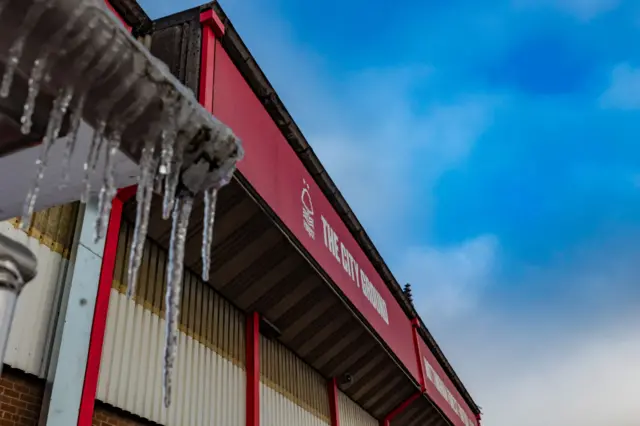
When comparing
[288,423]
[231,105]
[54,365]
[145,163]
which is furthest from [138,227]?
[288,423]

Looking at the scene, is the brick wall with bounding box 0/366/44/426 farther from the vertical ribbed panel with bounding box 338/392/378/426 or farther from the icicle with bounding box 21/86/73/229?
the vertical ribbed panel with bounding box 338/392/378/426

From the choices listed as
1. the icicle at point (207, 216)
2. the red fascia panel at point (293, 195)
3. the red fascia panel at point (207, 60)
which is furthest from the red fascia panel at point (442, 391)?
the icicle at point (207, 216)

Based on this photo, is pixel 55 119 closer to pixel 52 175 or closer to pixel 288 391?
pixel 52 175

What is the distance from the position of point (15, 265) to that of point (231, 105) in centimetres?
504

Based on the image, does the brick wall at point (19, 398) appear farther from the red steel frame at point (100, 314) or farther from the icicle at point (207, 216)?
the icicle at point (207, 216)

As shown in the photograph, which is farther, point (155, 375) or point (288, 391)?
point (288, 391)

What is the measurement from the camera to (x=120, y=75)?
218 cm

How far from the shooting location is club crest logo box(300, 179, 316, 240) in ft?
30.2

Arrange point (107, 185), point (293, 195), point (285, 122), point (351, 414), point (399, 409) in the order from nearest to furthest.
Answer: point (107, 185) < point (293, 195) < point (285, 122) < point (351, 414) < point (399, 409)

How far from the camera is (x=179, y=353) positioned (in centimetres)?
792

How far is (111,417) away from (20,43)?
5413 millimetres

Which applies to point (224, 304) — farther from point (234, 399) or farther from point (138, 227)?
point (138, 227)

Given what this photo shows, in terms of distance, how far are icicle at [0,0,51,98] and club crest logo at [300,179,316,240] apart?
7106 millimetres

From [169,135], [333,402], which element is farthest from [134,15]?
[333,402]
